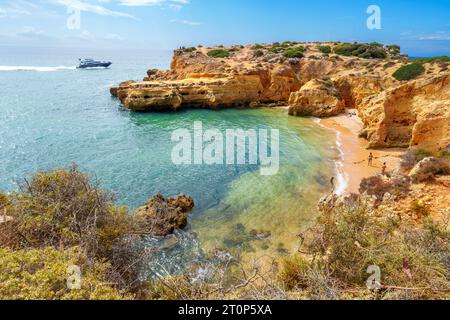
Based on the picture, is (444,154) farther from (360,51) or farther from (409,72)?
(360,51)

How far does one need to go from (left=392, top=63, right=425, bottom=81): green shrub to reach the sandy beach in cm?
953

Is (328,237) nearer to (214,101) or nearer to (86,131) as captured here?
(86,131)

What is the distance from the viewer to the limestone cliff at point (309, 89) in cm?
2039

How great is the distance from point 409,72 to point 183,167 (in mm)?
29527

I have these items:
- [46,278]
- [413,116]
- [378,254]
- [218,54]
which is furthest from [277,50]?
[46,278]

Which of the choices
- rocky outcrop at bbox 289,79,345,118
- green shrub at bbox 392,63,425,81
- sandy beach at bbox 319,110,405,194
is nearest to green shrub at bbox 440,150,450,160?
sandy beach at bbox 319,110,405,194

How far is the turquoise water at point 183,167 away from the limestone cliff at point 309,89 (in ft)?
8.23

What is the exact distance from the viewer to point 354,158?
20.8 meters

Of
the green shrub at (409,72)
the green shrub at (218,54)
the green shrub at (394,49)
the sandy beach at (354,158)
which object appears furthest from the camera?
the green shrub at (394,49)

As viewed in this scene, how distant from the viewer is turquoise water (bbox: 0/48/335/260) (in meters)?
13.3

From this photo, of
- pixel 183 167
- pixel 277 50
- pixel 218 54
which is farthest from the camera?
pixel 277 50

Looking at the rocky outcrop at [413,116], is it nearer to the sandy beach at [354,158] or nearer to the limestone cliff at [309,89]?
the limestone cliff at [309,89]

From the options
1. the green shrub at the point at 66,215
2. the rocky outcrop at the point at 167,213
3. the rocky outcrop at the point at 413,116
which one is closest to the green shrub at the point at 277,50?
the rocky outcrop at the point at 413,116
